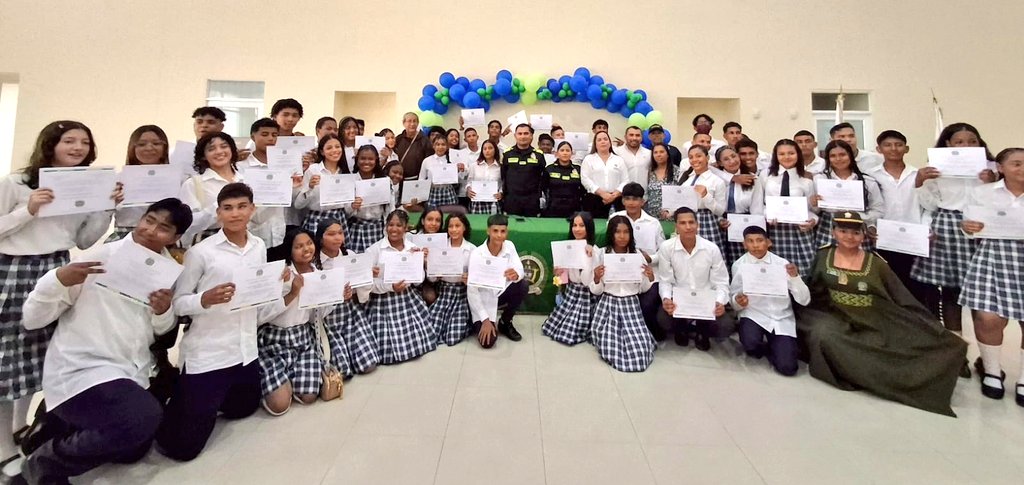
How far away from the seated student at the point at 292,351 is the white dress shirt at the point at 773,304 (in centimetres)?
276

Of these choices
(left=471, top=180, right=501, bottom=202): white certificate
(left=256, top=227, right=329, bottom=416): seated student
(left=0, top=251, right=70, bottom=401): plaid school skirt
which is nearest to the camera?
(left=0, top=251, right=70, bottom=401): plaid school skirt

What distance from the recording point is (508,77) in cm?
618

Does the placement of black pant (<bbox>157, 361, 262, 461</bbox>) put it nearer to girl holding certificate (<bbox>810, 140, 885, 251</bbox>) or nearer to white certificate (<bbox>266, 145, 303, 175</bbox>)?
white certificate (<bbox>266, 145, 303, 175</bbox>)

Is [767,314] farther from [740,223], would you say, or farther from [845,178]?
[845,178]

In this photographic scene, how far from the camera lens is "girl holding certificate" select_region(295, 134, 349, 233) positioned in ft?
9.74

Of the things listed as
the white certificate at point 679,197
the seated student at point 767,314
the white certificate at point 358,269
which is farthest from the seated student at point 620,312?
the white certificate at point 358,269

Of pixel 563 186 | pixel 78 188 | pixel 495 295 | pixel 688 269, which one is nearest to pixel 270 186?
pixel 78 188

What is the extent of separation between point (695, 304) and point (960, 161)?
191 centimetres

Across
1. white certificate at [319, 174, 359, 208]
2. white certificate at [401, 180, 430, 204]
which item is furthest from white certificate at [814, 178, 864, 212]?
white certificate at [319, 174, 359, 208]

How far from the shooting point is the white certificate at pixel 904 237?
2645 millimetres

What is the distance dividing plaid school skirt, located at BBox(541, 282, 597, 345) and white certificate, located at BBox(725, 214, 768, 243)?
1184 mm

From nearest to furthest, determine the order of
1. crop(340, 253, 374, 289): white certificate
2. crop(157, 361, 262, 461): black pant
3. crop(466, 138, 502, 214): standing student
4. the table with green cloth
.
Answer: crop(157, 361, 262, 461): black pant
crop(340, 253, 374, 289): white certificate
the table with green cloth
crop(466, 138, 502, 214): standing student

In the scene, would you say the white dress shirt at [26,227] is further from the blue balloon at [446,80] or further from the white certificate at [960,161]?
the blue balloon at [446,80]

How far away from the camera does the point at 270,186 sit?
2441 millimetres
